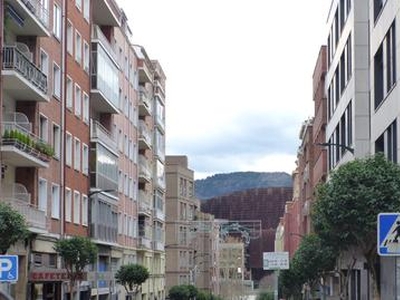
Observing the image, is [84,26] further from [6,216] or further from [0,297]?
[0,297]

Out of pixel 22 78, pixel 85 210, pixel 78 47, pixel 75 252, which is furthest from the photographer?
pixel 85 210

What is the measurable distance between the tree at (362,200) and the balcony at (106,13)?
33.4 metres

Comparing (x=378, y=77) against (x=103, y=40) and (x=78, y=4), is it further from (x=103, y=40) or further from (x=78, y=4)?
(x=103, y=40)

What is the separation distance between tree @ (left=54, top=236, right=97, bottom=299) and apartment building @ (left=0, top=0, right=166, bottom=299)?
68 cm

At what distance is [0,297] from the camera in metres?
7.51

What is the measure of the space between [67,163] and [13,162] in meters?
9.02

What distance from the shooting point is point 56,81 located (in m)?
44.1

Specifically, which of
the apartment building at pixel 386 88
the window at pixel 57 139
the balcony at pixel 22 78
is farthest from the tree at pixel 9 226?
the window at pixel 57 139

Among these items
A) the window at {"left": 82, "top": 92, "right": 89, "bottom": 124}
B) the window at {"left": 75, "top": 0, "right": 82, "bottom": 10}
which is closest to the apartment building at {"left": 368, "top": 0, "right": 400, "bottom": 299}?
the window at {"left": 75, "top": 0, "right": 82, "bottom": 10}

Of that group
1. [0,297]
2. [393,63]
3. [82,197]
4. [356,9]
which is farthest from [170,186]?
[0,297]

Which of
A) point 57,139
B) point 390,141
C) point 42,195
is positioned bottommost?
point 42,195

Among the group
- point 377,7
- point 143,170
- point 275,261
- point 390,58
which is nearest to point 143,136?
point 143,170

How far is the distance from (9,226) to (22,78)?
9329 mm

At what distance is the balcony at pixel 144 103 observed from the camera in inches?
3056
